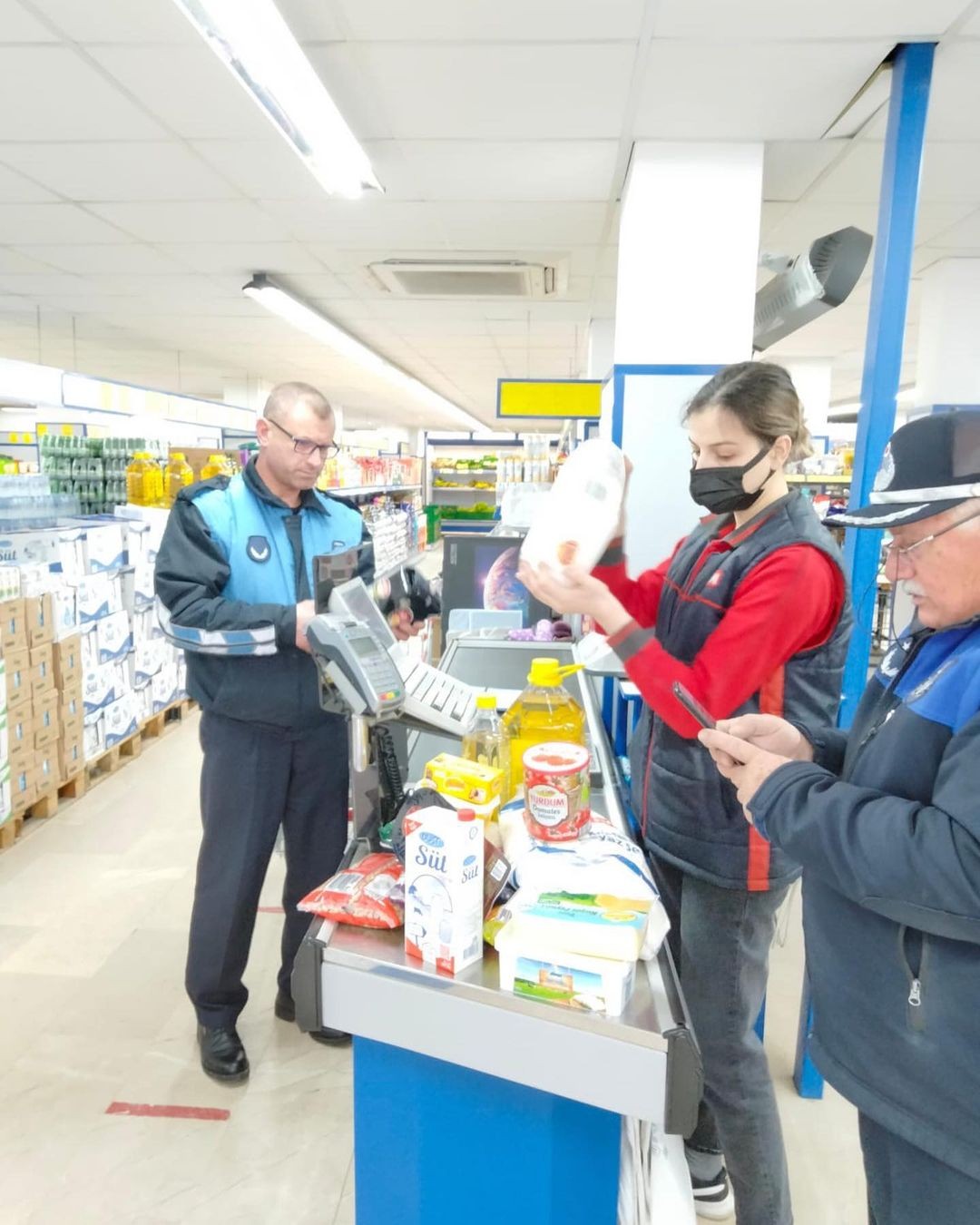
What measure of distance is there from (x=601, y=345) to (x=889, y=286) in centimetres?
450

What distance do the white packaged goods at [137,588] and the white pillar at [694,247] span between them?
3.47 m

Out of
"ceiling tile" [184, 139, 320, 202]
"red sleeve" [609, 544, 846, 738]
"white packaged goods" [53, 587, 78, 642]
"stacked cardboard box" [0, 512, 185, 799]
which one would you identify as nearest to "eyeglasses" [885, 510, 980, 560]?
"red sleeve" [609, 544, 846, 738]

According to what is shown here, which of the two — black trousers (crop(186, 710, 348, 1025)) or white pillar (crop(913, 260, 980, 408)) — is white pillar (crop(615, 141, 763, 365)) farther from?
white pillar (crop(913, 260, 980, 408))

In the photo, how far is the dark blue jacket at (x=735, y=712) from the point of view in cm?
154

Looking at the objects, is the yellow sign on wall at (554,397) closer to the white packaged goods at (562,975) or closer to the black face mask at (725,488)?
the black face mask at (725,488)

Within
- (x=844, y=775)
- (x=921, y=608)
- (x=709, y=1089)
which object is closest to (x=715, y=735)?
(x=844, y=775)

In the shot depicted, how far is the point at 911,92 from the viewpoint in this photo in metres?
2.43

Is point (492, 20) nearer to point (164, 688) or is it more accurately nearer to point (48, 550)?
point (48, 550)

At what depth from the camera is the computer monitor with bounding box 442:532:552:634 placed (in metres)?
4.36

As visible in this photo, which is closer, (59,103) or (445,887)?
(445,887)

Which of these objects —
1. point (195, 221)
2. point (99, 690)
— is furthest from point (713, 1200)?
point (195, 221)

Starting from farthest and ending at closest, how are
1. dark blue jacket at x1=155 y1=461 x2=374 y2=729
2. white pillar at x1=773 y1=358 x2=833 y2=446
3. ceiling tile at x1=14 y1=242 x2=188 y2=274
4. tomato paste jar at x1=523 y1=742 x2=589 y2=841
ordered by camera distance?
white pillar at x1=773 y1=358 x2=833 y2=446 < ceiling tile at x1=14 y1=242 x2=188 y2=274 < dark blue jacket at x1=155 y1=461 x2=374 y2=729 < tomato paste jar at x1=523 y1=742 x2=589 y2=841

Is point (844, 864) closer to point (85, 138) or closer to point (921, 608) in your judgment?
point (921, 608)

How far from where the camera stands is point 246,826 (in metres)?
2.37
